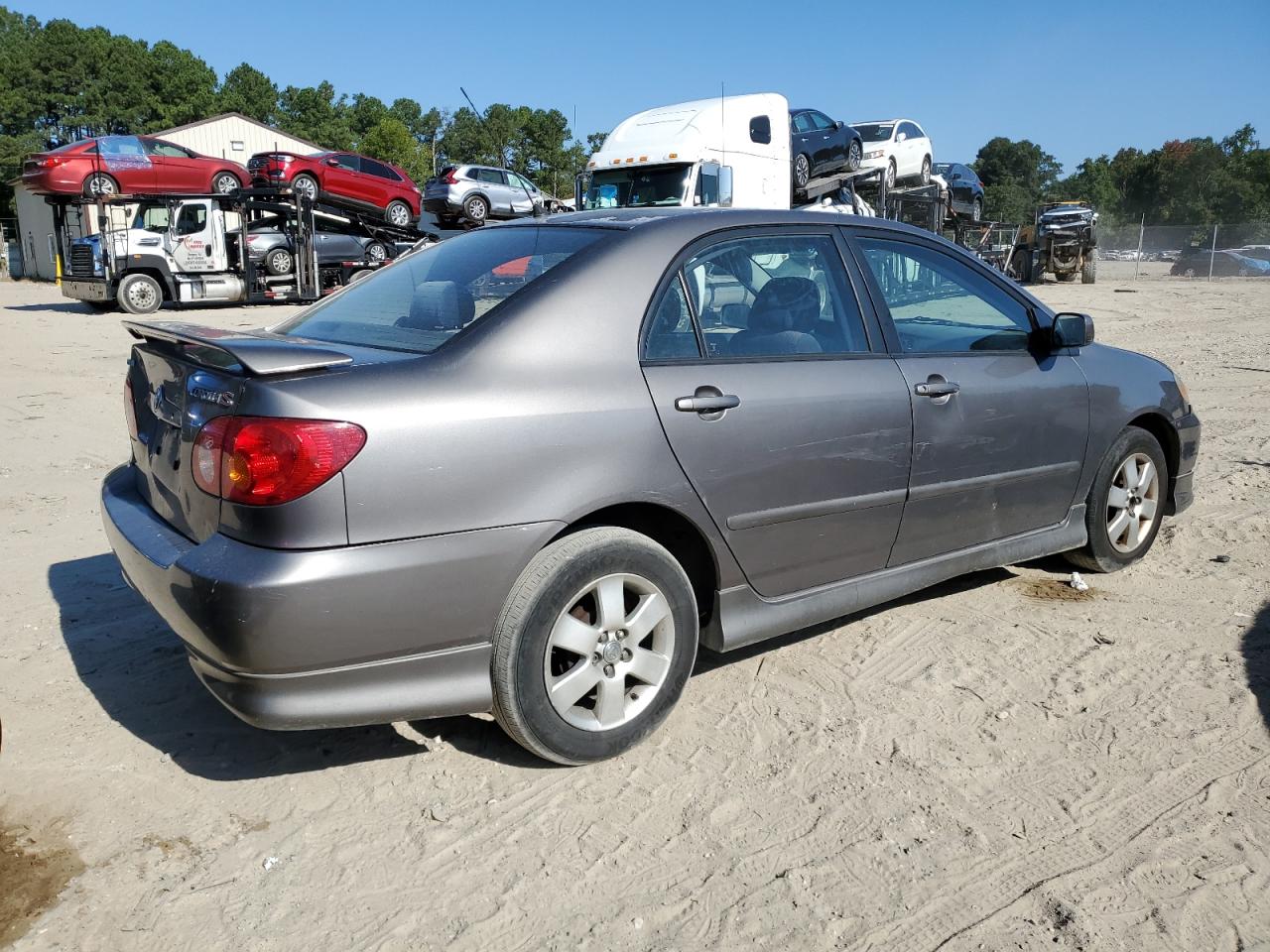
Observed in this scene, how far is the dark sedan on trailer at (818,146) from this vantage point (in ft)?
57.2

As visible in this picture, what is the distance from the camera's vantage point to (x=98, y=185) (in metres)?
21.2

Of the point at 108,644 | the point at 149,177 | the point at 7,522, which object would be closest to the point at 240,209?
the point at 149,177

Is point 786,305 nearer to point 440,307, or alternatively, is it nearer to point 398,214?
point 440,307

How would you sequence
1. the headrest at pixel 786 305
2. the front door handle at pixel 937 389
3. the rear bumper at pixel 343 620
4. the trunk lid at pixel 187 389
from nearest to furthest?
the rear bumper at pixel 343 620
the trunk lid at pixel 187 389
the headrest at pixel 786 305
the front door handle at pixel 937 389

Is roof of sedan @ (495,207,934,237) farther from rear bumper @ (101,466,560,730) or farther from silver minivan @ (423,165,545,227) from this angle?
silver minivan @ (423,165,545,227)

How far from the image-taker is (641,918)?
2.48 m

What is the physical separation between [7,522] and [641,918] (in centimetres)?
483

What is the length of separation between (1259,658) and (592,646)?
265cm

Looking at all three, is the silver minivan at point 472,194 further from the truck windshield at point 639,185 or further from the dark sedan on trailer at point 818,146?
the truck windshield at point 639,185

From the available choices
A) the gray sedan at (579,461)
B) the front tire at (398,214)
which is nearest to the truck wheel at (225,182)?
the front tire at (398,214)

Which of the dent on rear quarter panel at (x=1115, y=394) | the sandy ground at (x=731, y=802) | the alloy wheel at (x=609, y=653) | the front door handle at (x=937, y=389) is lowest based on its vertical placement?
the sandy ground at (x=731, y=802)

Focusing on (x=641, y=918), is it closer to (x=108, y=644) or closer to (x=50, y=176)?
(x=108, y=644)

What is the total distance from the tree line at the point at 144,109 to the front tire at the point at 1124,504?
48058 millimetres

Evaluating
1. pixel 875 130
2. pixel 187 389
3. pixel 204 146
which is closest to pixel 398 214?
pixel 875 130
